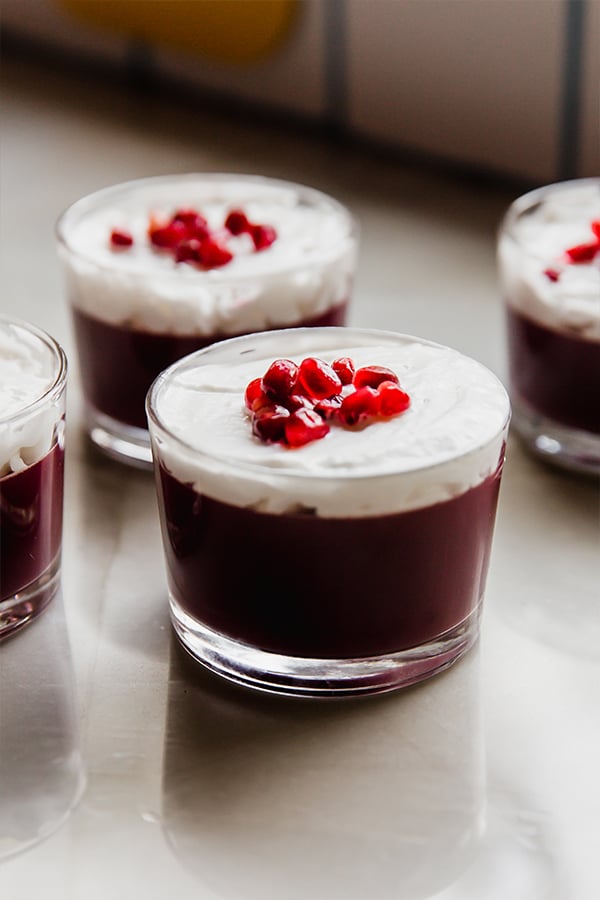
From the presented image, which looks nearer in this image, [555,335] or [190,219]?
[555,335]

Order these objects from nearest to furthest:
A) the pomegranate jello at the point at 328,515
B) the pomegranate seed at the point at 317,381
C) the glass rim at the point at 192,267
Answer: the pomegranate jello at the point at 328,515 < the pomegranate seed at the point at 317,381 < the glass rim at the point at 192,267

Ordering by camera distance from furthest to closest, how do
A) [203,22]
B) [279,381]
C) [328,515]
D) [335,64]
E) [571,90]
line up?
[203,22]
[335,64]
[571,90]
[279,381]
[328,515]

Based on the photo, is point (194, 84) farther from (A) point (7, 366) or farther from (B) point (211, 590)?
(B) point (211, 590)

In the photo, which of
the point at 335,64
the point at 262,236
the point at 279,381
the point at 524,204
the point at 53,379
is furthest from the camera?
the point at 335,64

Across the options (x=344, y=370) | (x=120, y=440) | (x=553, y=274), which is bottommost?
(x=120, y=440)

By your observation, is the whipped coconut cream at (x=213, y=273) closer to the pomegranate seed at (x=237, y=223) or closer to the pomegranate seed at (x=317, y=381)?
the pomegranate seed at (x=237, y=223)

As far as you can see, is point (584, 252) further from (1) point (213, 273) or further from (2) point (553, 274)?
(1) point (213, 273)

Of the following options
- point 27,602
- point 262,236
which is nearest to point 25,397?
point 27,602

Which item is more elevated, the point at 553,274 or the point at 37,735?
the point at 553,274

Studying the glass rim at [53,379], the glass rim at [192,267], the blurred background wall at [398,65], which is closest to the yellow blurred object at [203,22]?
the blurred background wall at [398,65]
